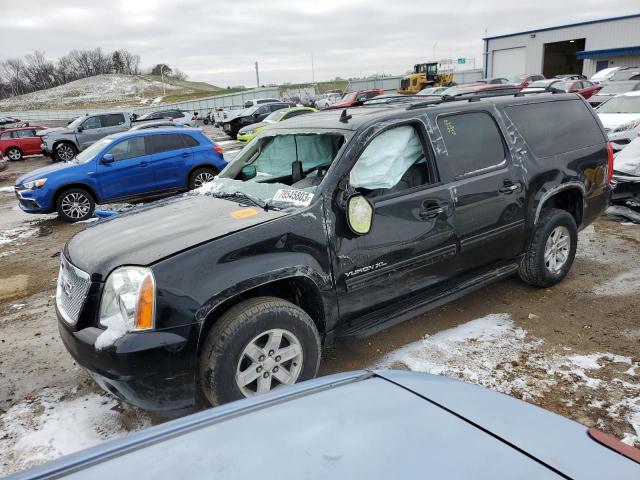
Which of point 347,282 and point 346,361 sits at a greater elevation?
point 347,282

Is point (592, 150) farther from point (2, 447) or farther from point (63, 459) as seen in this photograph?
point (2, 447)

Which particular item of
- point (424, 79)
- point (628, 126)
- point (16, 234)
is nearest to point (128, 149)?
point (16, 234)

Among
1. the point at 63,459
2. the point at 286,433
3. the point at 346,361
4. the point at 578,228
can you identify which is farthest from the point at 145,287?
the point at 578,228

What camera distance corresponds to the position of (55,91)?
84.9 m

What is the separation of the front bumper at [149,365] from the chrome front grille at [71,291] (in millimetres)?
187

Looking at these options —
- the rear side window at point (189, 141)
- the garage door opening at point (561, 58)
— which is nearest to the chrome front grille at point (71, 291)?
the rear side window at point (189, 141)

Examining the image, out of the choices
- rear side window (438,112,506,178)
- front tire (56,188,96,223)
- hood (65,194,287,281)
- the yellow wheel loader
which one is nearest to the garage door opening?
the yellow wheel loader

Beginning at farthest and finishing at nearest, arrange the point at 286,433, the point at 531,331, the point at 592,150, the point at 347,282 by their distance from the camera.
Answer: the point at 592,150 < the point at 531,331 < the point at 347,282 < the point at 286,433

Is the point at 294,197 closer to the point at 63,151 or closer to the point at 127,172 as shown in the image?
the point at 127,172

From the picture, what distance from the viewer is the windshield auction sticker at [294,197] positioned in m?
3.22

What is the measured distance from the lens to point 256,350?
2.93 m

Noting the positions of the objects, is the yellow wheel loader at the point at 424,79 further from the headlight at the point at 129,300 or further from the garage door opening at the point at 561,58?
the headlight at the point at 129,300

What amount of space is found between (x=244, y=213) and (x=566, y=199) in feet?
11.2

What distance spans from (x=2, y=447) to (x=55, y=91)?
96458 millimetres
